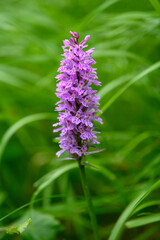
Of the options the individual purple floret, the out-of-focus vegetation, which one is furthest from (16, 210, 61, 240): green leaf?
the individual purple floret

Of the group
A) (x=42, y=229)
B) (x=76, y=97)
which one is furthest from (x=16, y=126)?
(x=76, y=97)

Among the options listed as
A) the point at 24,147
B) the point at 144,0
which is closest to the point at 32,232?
the point at 24,147

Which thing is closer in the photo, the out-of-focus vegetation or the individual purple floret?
the individual purple floret

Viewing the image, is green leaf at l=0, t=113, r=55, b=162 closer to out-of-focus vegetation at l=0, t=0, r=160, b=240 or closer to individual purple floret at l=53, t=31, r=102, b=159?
out-of-focus vegetation at l=0, t=0, r=160, b=240

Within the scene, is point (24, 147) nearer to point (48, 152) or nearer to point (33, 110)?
point (48, 152)

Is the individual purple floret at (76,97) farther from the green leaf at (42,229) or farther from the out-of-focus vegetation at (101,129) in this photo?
the green leaf at (42,229)
